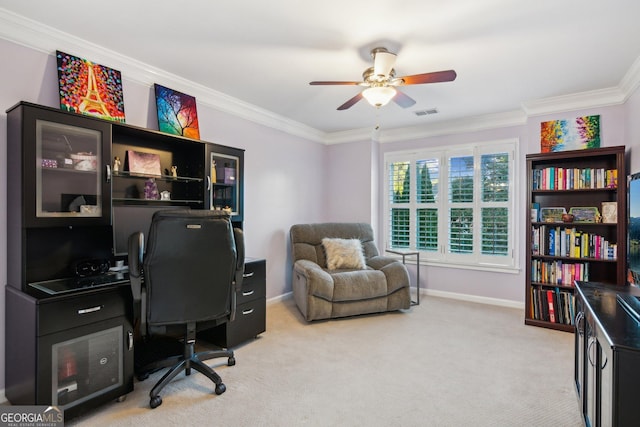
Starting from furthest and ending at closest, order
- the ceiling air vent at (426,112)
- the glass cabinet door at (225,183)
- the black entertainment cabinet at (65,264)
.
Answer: the ceiling air vent at (426,112), the glass cabinet door at (225,183), the black entertainment cabinet at (65,264)

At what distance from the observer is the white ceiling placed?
6.68 ft

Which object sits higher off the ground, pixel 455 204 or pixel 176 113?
pixel 176 113

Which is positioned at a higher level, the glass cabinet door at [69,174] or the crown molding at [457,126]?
the crown molding at [457,126]

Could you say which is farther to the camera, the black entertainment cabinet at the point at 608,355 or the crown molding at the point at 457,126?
the crown molding at the point at 457,126

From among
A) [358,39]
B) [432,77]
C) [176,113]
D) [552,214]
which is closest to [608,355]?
[432,77]

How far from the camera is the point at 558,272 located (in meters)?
3.43

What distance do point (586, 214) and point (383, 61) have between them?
263cm

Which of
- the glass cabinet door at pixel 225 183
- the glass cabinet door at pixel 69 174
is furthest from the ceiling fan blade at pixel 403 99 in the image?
the glass cabinet door at pixel 69 174

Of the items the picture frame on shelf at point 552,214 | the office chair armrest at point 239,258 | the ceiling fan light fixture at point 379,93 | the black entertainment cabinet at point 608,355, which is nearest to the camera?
the black entertainment cabinet at point 608,355

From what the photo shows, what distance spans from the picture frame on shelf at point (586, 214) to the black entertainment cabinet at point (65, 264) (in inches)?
160

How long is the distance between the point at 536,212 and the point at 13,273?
4473mm

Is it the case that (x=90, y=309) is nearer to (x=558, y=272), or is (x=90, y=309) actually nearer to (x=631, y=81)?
(x=558, y=272)

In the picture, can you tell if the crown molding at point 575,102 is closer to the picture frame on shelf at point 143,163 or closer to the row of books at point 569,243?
the row of books at point 569,243

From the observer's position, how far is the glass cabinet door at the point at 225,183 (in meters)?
3.12
